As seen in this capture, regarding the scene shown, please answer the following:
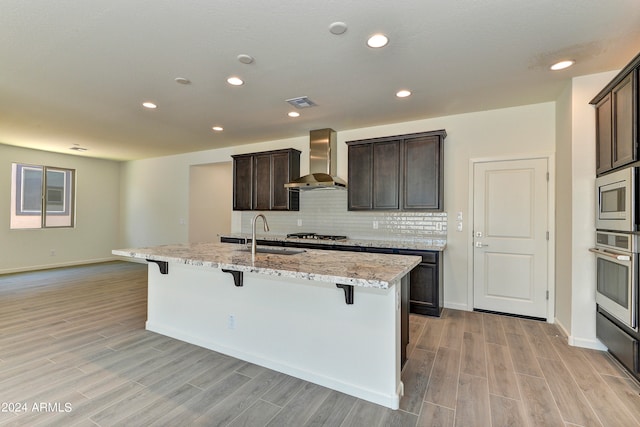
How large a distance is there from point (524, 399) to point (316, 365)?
1.45 m

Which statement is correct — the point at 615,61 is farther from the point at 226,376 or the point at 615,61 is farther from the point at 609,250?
the point at 226,376

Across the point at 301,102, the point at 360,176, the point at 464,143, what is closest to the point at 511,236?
the point at 464,143

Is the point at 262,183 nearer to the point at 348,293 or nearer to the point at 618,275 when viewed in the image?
the point at 348,293

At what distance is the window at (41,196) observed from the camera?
6.29 meters

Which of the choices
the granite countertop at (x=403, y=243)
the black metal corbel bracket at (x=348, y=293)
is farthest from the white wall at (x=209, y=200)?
the black metal corbel bracket at (x=348, y=293)

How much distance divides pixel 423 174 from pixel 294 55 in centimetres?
231

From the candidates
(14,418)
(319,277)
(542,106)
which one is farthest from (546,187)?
(14,418)

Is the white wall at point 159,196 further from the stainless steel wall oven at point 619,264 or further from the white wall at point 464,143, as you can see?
the stainless steel wall oven at point 619,264

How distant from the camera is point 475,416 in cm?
191

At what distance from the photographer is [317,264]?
2.15m

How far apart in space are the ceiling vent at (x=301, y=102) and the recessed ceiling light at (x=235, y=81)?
0.64m

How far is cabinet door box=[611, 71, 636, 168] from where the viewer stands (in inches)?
89.3

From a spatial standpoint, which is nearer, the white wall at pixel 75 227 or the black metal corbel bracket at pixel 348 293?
the black metal corbel bracket at pixel 348 293

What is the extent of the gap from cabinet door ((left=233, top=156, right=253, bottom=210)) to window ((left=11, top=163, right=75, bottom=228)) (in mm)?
4479
